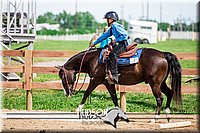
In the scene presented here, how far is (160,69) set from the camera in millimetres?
8438

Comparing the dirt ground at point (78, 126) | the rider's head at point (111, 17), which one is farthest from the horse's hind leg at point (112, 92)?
the rider's head at point (111, 17)

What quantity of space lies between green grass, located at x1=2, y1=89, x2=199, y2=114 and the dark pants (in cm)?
170

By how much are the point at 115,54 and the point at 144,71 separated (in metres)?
0.67

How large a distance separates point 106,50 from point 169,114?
76.1 inches

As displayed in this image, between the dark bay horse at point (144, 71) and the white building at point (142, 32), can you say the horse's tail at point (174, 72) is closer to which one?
the dark bay horse at point (144, 71)

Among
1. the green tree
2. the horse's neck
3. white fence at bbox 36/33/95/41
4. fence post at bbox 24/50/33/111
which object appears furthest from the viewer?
the green tree

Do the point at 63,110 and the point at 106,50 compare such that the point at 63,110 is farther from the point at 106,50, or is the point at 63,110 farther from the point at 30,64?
the point at 106,50

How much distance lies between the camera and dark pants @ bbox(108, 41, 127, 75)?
8430mm

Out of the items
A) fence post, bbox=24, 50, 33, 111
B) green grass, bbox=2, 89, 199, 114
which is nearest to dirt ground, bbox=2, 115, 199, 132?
green grass, bbox=2, 89, 199, 114

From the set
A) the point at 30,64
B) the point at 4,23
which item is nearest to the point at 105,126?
the point at 30,64

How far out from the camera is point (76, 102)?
1055cm

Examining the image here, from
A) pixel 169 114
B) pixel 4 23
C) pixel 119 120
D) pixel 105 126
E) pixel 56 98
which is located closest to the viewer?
pixel 105 126

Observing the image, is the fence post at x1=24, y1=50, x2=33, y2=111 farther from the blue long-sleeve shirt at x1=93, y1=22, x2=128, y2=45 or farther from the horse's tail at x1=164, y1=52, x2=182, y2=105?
the horse's tail at x1=164, y1=52, x2=182, y2=105

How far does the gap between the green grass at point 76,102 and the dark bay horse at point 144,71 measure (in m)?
0.98
